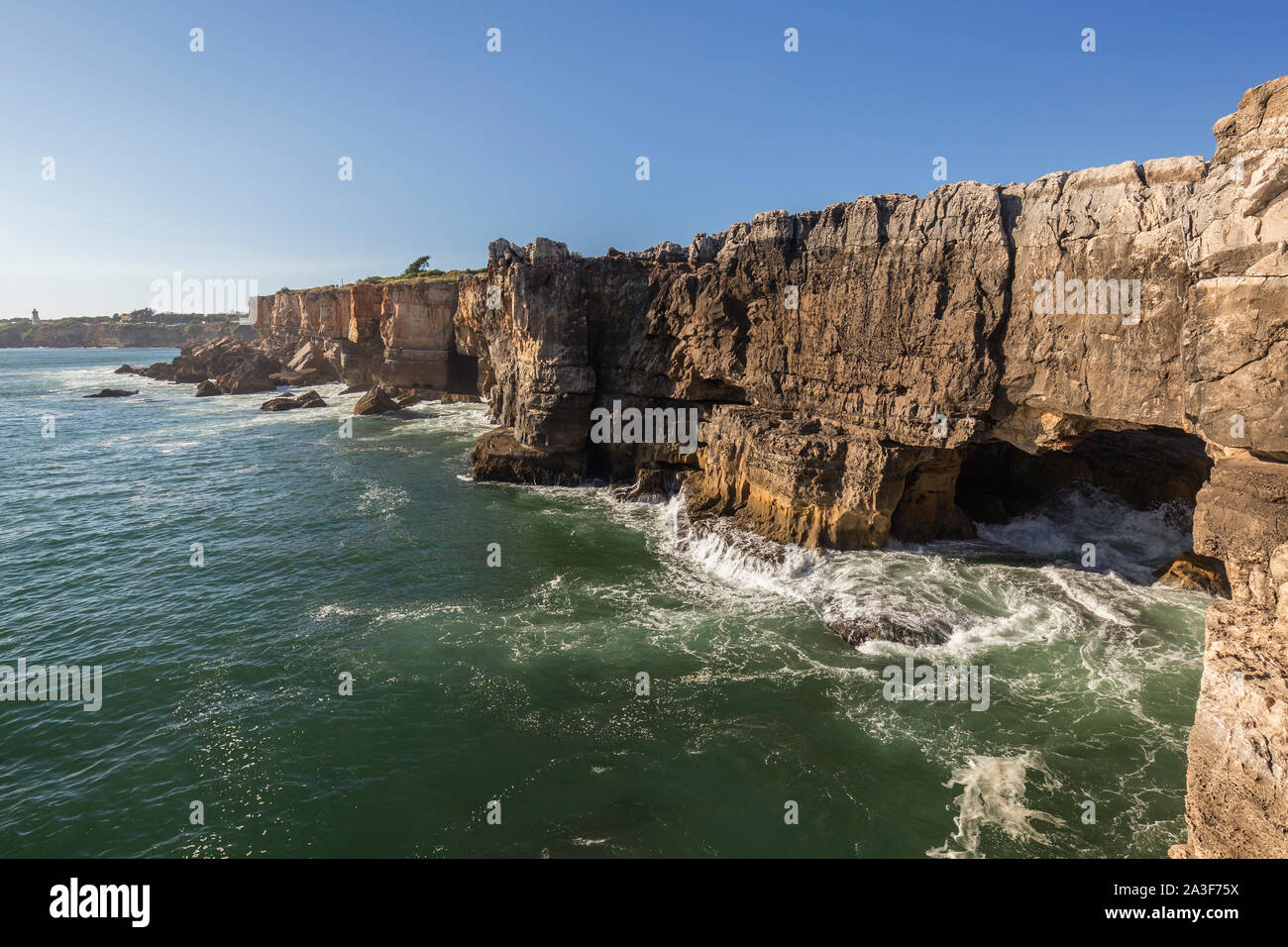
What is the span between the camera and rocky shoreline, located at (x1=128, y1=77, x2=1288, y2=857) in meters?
8.91

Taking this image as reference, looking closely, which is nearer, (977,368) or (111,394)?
(977,368)

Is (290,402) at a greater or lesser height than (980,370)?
greater

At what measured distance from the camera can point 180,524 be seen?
29.3 metres

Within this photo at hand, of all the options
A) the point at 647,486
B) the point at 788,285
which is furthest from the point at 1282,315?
the point at 647,486

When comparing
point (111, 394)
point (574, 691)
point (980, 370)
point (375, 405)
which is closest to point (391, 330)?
point (375, 405)

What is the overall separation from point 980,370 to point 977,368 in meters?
0.13

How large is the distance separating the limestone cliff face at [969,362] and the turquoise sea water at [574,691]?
14.6 feet

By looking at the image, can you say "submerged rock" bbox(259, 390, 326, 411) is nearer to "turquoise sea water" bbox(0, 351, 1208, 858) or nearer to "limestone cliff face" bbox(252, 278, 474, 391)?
"limestone cliff face" bbox(252, 278, 474, 391)

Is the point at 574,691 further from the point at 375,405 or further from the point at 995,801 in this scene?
the point at 375,405

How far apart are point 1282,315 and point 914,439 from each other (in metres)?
13.3

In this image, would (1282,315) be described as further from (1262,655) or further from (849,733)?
(849,733)

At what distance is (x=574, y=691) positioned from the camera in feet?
53.0

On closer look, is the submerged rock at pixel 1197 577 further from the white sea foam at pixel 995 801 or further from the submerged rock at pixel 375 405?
the submerged rock at pixel 375 405
